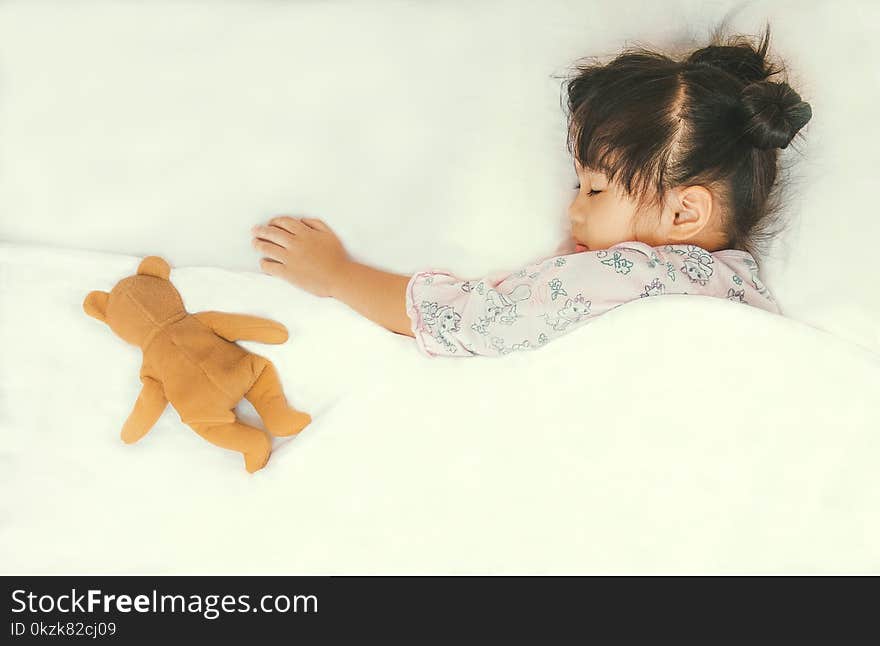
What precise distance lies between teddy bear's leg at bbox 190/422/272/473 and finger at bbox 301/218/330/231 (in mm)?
280

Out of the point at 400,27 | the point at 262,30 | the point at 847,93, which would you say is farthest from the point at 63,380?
the point at 847,93

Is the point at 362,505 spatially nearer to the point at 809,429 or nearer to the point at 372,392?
the point at 372,392

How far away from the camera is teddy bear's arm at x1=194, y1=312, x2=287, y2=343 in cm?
106

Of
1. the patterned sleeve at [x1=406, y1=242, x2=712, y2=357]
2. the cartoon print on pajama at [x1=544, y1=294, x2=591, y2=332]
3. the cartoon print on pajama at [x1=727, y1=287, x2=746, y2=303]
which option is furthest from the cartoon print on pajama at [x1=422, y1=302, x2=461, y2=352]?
the cartoon print on pajama at [x1=727, y1=287, x2=746, y2=303]

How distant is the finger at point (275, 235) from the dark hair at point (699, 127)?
1.32 feet

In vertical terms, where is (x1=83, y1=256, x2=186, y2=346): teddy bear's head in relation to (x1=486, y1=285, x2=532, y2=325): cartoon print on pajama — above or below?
above

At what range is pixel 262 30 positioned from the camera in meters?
1.11

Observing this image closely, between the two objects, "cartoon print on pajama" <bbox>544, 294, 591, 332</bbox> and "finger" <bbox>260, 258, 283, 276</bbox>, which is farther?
"finger" <bbox>260, 258, 283, 276</bbox>

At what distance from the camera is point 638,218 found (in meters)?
1.02

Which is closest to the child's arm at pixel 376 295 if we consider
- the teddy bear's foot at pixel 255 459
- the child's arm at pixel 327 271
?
the child's arm at pixel 327 271

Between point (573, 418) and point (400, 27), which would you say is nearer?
point (573, 418)

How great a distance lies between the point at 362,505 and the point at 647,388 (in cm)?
39

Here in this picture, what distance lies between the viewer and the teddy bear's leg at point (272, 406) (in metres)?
1.06

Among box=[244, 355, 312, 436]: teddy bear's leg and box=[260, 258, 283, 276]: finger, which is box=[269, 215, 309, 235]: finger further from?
box=[244, 355, 312, 436]: teddy bear's leg
